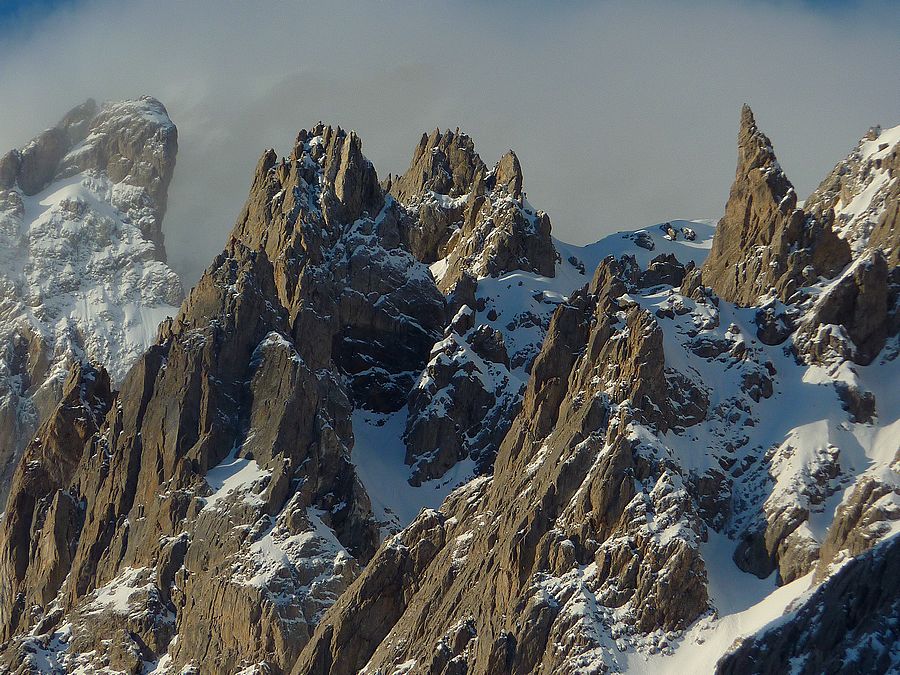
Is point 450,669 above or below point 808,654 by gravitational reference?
above

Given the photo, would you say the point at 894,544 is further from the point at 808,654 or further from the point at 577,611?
the point at 577,611

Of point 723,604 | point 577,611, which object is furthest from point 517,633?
point 723,604

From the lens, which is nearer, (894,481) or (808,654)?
A: (808,654)

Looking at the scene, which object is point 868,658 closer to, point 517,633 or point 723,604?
point 723,604

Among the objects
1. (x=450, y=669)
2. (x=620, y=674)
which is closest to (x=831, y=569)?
(x=620, y=674)

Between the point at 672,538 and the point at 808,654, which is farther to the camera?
the point at 672,538
